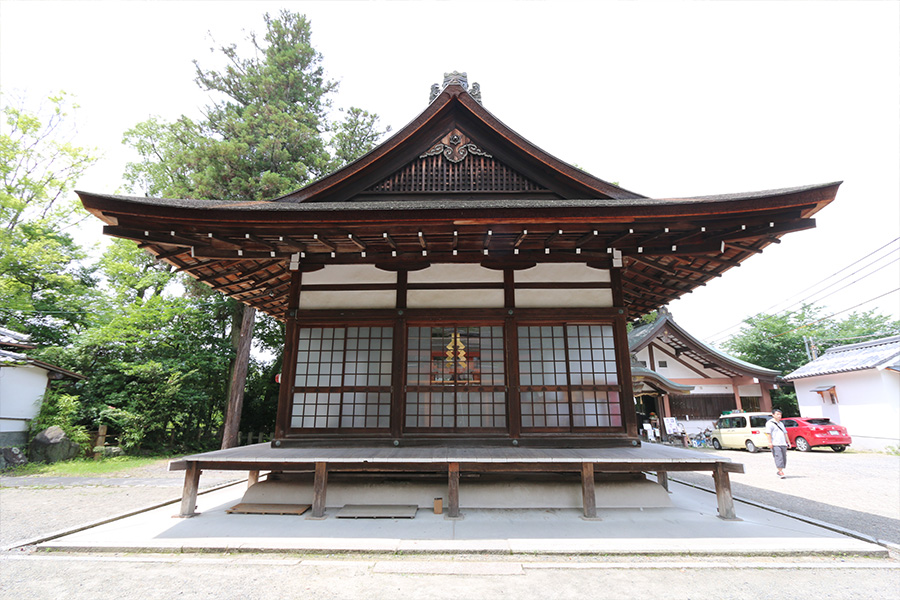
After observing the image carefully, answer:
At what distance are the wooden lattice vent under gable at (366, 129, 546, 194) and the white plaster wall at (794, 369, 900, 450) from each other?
20.5 metres

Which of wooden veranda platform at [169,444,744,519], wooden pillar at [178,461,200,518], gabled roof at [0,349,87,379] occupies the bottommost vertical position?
wooden pillar at [178,461,200,518]

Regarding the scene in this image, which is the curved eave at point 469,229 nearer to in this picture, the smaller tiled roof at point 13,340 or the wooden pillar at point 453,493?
the wooden pillar at point 453,493

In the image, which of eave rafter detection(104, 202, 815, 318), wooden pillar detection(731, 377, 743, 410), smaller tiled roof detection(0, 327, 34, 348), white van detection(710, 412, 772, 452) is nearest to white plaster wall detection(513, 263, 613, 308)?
eave rafter detection(104, 202, 815, 318)

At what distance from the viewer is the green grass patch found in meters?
12.5

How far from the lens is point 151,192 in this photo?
21.8 metres

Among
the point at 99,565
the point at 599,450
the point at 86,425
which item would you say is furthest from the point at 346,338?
the point at 86,425

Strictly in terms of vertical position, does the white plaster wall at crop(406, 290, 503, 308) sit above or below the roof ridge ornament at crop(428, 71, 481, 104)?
below

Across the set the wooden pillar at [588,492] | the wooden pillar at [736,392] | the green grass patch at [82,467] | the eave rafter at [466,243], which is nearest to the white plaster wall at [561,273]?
the eave rafter at [466,243]

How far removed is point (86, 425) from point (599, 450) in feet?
65.7

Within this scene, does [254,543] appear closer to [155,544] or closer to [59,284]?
[155,544]

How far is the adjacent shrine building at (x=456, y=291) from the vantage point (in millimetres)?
6887

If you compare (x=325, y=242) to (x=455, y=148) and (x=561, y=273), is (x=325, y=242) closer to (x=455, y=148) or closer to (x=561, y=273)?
(x=455, y=148)

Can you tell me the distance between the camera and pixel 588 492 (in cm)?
594

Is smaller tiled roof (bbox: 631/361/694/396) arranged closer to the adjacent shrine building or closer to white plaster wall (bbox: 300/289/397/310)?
the adjacent shrine building
